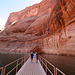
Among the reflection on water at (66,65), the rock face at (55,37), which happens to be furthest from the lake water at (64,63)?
the rock face at (55,37)

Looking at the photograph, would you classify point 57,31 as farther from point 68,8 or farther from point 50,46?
point 68,8

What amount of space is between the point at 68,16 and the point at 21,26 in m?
31.3

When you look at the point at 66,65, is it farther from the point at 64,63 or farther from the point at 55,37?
the point at 55,37

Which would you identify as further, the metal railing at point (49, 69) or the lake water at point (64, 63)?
the lake water at point (64, 63)

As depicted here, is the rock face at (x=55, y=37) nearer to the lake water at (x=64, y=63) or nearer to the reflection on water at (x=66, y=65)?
the lake water at (x=64, y=63)

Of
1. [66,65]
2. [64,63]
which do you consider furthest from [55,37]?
[66,65]

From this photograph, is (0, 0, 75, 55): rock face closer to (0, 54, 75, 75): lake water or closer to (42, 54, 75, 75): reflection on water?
(0, 54, 75, 75): lake water

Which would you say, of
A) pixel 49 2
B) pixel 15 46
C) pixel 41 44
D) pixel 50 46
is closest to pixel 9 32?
pixel 15 46

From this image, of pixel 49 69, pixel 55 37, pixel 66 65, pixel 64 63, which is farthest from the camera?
pixel 55 37

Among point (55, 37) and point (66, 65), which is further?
point (55, 37)

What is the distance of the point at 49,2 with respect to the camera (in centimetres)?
4722

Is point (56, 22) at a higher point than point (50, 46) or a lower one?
higher

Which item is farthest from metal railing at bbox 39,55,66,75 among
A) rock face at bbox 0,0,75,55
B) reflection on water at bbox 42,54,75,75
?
rock face at bbox 0,0,75,55

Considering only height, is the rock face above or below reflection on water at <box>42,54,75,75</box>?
above
